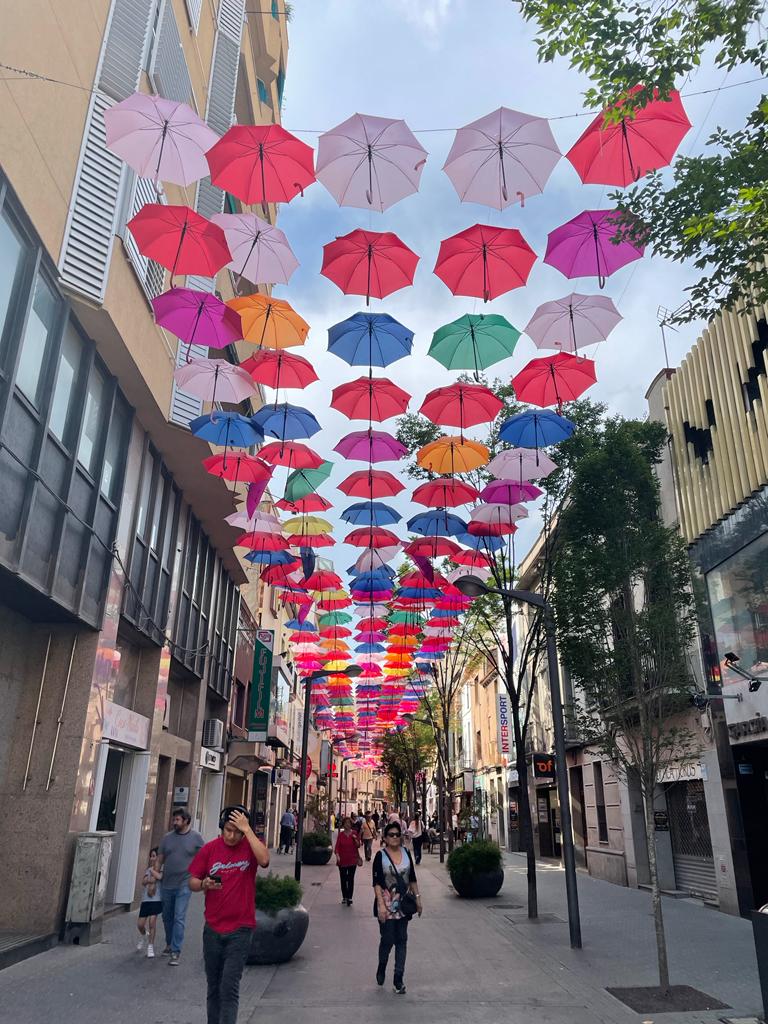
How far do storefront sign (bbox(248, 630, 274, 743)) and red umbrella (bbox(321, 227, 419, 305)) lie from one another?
21884mm

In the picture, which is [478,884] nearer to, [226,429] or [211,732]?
[211,732]

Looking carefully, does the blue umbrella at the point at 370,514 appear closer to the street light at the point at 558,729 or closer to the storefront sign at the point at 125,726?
the street light at the point at 558,729

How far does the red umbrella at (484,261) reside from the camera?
9.29m

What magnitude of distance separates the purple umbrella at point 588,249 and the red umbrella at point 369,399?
3.61 metres

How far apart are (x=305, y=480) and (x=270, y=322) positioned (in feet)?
17.1

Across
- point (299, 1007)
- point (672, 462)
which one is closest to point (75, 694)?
point (299, 1007)

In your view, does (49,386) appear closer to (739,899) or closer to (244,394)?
(244,394)

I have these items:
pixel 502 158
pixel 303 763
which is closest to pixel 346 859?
pixel 303 763

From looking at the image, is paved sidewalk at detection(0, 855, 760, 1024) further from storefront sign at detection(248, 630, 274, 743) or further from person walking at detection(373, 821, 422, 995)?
storefront sign at detection(248, 630, 274, 743)

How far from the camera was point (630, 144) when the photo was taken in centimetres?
Answer: 823

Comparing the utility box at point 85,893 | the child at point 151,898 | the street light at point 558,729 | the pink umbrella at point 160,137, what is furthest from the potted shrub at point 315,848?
the pink umbrella at point 160,137

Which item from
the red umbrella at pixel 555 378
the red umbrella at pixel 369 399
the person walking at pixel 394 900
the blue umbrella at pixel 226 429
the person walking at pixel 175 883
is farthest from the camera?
the blue umbrella at pixel 226 429

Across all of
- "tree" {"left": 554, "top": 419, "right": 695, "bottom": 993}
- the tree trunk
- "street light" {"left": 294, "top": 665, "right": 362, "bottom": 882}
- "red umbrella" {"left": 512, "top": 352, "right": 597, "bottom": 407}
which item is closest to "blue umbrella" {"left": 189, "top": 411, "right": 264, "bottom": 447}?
"red umbrella" {"left": 512, "top": 352, "right": 597, "bottom": 407}

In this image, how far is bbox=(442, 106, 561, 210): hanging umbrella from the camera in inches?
325
